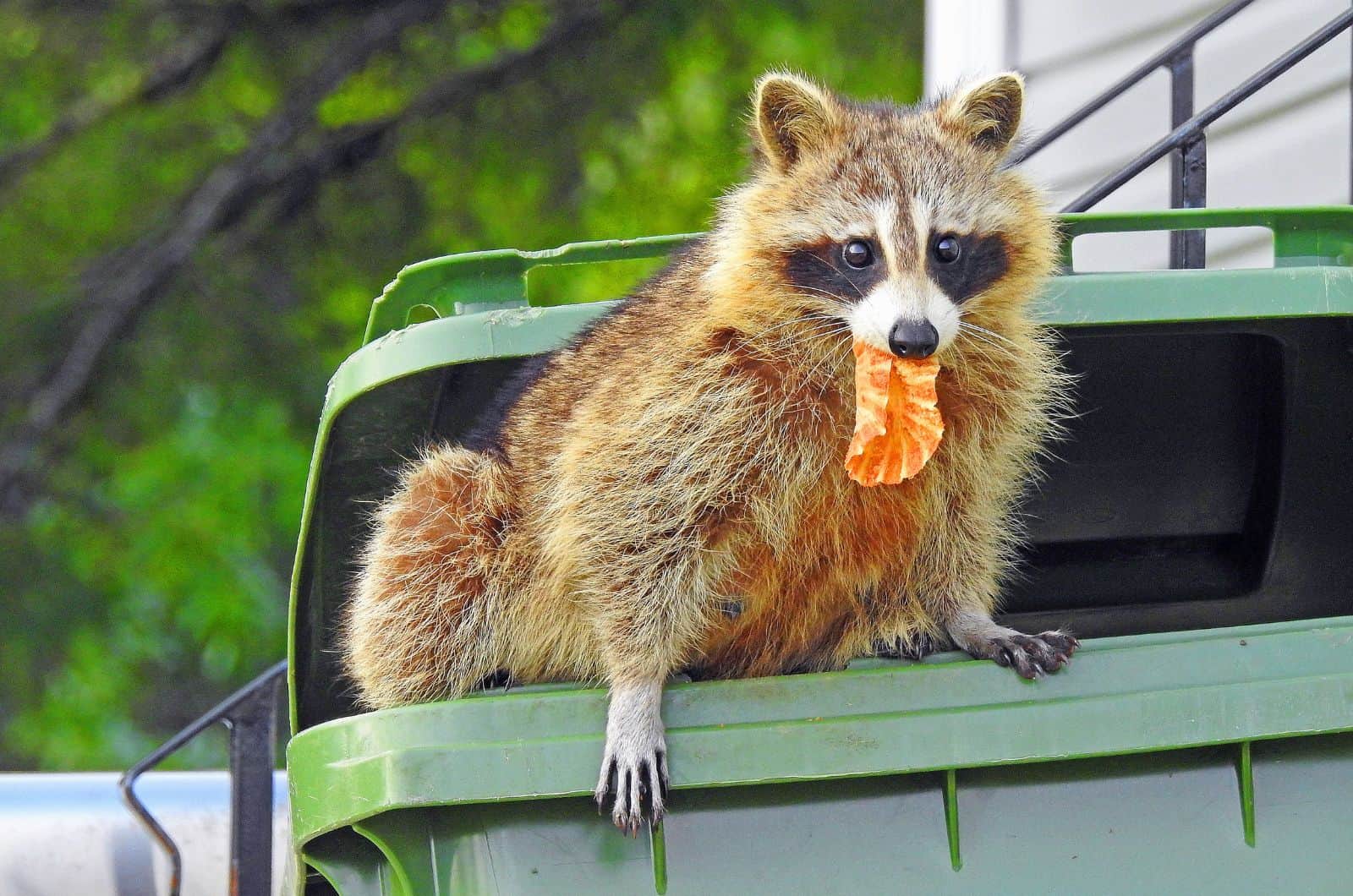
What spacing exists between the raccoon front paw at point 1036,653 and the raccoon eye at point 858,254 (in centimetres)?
55

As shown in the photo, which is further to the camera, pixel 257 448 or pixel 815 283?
pixel 257 448

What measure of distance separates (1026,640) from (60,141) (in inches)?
244

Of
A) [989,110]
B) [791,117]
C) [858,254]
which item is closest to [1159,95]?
[989,110]

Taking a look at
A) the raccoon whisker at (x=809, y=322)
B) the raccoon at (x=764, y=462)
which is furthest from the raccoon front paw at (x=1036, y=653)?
the raccoon whisker at (x=809, y=322)

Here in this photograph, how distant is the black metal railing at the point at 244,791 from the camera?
2.44 meters

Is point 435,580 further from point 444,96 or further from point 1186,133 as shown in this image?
point 444,96

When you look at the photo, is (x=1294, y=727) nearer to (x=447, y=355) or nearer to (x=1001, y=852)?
(x=1001, y=852)

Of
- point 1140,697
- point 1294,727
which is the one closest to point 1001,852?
point 1140,697

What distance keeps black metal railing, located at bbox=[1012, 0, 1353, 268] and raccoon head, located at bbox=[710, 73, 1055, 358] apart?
0.17 m

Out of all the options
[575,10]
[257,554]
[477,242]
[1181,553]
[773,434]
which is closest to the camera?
[773,434]

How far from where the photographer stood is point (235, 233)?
277 inches

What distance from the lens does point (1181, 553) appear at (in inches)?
108

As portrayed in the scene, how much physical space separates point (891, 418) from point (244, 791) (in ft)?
3.97

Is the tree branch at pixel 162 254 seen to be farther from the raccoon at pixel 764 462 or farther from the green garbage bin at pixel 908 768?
the green garbage bin at pixel 908 768
